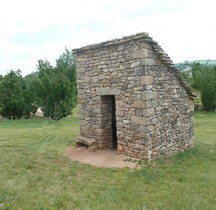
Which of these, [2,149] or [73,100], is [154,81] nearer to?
[2,149]

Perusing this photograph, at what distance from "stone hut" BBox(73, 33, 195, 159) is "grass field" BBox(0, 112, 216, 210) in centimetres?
80

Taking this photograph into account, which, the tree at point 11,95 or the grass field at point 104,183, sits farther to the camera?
the tree at point 11,95

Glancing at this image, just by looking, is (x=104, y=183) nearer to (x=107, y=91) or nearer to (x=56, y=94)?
(x=107, y=91)

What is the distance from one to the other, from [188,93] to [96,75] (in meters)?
3.44

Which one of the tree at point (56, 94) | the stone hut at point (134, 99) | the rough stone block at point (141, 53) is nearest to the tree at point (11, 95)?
the tree at point (56, 94)

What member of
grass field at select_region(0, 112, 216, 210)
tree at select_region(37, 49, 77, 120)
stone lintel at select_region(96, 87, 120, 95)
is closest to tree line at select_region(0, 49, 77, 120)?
tree at select_region(37, 49, 77, 120)

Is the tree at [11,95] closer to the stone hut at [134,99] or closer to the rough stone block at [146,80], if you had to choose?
the stone hut at [134,99]

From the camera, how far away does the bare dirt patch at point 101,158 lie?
281 inches

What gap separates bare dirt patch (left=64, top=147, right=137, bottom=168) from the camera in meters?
7.13

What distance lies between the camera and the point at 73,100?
1998 centimetres

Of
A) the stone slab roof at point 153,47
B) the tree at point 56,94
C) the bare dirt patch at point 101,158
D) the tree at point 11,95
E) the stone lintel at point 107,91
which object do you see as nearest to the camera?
the stone slab roof at point 153,47

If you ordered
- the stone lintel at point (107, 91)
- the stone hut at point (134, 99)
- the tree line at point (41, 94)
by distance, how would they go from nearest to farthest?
the stone hut at point (134, 99) < the stone lintel at point (107, 91) < the tree line at point (41, 94)

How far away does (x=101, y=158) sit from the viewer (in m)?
7.70

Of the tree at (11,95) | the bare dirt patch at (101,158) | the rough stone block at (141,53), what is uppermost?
the rough stone block at (141,53)
